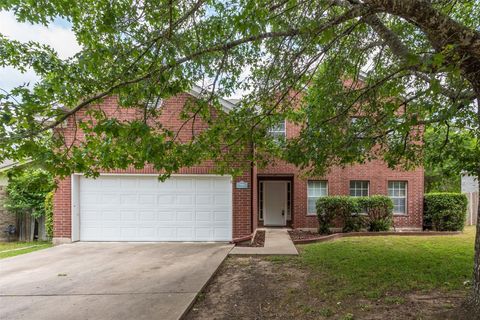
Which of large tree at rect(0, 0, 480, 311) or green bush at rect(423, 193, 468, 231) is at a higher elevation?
large tree at rect(0, 0, 480, 311)

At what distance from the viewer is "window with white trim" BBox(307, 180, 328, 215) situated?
13281mm

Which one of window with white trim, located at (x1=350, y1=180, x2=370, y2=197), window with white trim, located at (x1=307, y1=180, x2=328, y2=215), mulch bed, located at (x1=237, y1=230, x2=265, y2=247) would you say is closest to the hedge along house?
mulch bed, located at (x1=237, y1=230, x2=265, y2=247)

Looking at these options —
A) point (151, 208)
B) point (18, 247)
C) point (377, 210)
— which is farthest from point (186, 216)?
point (377, 210)

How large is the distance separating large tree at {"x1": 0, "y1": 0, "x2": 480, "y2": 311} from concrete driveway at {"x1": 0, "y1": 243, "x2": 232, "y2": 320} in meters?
2.21

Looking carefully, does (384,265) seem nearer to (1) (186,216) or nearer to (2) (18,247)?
(1) (186,216)

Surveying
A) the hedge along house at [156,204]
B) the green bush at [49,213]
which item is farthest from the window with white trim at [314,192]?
the green bush at [49,213]

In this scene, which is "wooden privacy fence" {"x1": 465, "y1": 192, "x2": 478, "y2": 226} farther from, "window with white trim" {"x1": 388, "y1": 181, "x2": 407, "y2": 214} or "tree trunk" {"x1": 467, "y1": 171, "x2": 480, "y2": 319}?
"tree trunk" {"x1": 467, "y1": 171, "x2": 480, "y2": 319}

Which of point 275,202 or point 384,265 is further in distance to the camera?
point 275,202

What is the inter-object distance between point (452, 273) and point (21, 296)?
816cm

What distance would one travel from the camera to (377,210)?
1202 centimetres

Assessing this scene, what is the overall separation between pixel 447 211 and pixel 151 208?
11208mm

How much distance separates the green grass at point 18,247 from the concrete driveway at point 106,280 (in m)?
0.75

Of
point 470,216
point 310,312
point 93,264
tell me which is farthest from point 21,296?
point 470,216

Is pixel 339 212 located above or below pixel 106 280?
above
